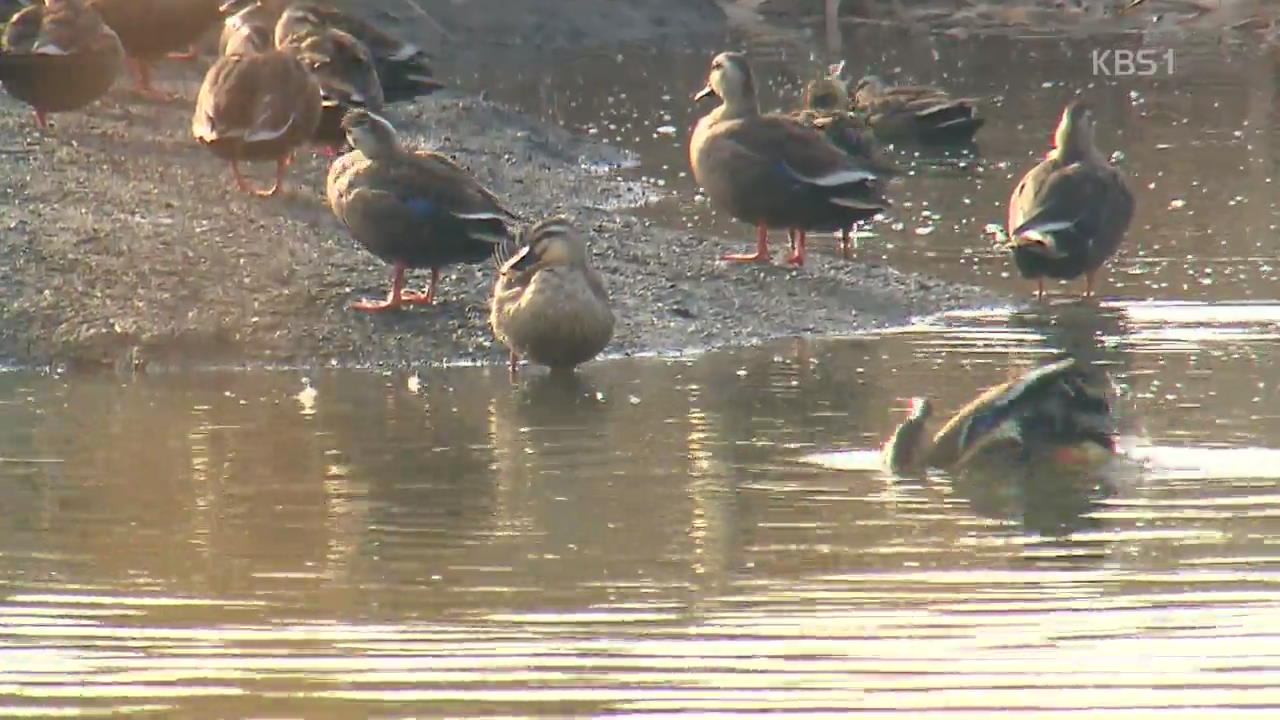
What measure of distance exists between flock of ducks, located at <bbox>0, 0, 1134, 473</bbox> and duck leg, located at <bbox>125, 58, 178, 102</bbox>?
0.03m

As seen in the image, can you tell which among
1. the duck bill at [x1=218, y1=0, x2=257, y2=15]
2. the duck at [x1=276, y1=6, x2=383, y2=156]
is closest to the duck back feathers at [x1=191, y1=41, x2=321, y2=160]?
the duck at [x1=276, y1=6, x2=383, y2=156]

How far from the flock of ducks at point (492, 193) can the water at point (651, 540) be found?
0.27 m

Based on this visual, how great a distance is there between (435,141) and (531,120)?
277 centimetres

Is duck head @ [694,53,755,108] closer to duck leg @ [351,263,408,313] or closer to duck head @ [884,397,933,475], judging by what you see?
duck leg @ [351,263,408,313]

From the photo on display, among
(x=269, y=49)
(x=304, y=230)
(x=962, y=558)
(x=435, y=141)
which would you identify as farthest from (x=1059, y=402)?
(x=435, y=141)

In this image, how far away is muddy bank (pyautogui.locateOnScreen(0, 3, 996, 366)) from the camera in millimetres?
11633

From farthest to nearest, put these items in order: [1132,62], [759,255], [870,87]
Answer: [1132,62], [870,87], [759,255]

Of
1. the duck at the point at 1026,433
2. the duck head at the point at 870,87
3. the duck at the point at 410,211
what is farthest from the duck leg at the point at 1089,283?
the duck head at the point at 870,87

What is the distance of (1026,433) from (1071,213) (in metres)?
4.75

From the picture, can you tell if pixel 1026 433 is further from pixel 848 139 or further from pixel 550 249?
pixel 848 139

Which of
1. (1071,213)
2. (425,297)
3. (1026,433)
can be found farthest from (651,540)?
(1071,213)

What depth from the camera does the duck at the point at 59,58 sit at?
15555 millimetres

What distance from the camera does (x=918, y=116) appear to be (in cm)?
2142

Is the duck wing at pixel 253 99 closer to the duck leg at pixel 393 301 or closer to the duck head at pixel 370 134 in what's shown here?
the duck head at pixel 370 134
